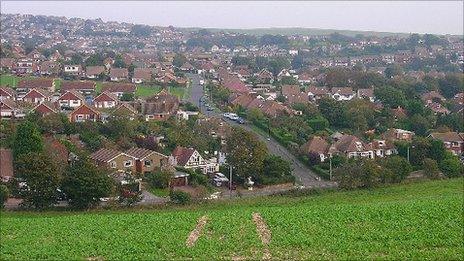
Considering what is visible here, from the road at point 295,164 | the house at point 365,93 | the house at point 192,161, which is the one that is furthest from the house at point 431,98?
the house at point 192,161

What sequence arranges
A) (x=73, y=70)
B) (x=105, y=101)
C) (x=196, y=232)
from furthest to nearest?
(x=73, y=70) < (x=105, y=101) < (x=196, y=232)

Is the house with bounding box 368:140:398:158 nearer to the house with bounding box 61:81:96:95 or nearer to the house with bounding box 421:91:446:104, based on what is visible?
the house with bounding box 421:91:446:104

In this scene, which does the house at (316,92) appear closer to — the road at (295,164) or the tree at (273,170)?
the road at (295,164)

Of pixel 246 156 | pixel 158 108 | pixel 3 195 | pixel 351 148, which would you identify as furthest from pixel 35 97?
pixel 351 148

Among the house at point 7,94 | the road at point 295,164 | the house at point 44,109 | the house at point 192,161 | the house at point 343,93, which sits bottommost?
the road at point 295,164

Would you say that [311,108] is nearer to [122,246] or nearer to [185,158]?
[185,158]

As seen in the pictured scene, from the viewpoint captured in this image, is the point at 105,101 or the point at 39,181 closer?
the point at 39,181

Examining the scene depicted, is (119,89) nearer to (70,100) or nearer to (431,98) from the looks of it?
(70,100)
